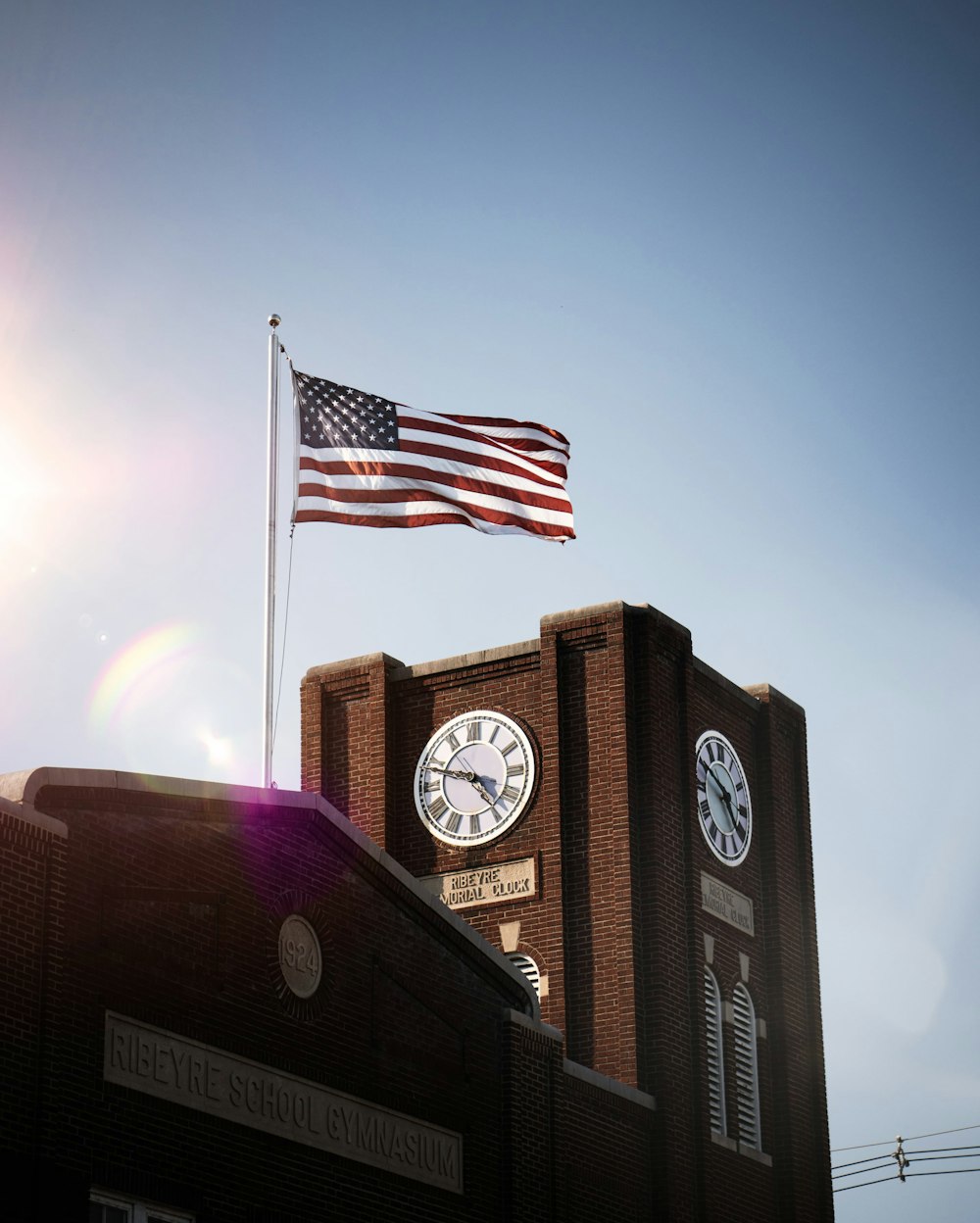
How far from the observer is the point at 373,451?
1140 inches

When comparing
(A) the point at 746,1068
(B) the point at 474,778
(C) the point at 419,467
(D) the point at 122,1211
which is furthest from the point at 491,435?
(D) the point at 122,1211

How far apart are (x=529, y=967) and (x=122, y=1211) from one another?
13.3 metres

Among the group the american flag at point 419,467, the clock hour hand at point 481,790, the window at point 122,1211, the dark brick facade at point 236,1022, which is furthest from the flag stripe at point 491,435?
the window at point 122,1211

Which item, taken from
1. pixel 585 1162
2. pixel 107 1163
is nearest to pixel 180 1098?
pixel 107 1163

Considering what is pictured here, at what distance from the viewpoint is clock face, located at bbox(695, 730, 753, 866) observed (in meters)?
34.5

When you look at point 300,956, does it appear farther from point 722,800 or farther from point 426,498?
point 722,800

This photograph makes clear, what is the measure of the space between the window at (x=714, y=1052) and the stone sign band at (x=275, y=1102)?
8464 mm

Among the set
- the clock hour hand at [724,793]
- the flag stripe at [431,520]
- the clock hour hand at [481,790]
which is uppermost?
the flag stripe at [431,520]

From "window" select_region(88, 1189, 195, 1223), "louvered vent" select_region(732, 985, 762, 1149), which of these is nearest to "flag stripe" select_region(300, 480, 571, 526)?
"louvered vent" select_region(732, 985, 762, 1149)

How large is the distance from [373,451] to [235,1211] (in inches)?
458

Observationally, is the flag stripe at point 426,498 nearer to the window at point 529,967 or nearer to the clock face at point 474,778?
the clock face at point 474,778

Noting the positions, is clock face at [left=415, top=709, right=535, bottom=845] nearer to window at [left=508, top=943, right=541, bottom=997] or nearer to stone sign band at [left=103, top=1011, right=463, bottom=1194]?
window at [left=508, top=943, right=541, bottom=997]

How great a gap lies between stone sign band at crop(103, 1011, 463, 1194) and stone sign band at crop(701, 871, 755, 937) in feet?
32.4

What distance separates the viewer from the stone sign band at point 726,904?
1331 inches
